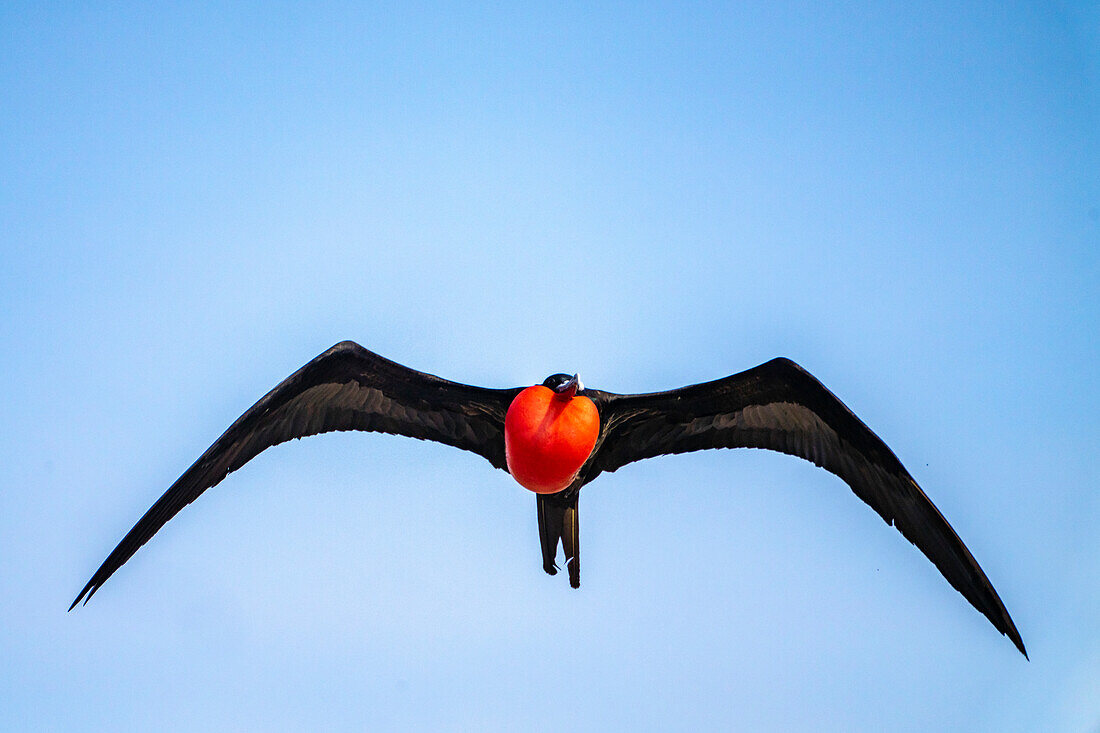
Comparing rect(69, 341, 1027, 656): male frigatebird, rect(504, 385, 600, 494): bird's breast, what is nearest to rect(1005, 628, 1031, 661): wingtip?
rect(69, 341, 1027, 656): male frigatebird

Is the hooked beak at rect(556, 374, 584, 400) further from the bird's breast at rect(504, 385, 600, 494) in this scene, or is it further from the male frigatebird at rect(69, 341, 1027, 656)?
the male frigatebird at rect(69, 341, 1027, 656)

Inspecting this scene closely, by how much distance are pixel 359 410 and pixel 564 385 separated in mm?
2036

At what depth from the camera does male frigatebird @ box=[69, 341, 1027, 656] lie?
5.86 m

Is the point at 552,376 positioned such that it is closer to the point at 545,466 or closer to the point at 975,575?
the point at 545,466

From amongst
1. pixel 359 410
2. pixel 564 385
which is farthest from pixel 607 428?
pixel 359 410

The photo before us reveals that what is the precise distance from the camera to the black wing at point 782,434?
237 inches

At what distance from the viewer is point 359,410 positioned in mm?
6727

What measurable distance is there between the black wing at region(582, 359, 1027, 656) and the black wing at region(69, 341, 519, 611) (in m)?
0.83

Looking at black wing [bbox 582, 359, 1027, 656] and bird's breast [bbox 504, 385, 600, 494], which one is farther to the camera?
black wing [bbox 582, 359, 1027, 656]

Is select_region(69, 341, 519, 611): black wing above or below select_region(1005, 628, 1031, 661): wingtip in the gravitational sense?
above

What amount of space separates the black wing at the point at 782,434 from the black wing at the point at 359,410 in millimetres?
825

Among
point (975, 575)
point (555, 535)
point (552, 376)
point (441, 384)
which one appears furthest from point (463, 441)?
point (975, 575)

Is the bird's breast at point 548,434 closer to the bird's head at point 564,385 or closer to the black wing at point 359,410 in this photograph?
the bird's head at point 564,385

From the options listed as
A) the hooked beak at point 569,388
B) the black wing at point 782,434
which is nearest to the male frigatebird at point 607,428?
the black wing at point 782,434
